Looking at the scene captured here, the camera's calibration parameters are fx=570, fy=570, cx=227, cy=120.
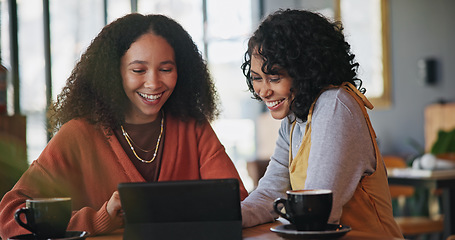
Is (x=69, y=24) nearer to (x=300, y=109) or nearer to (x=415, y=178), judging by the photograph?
(x=415, y=178)

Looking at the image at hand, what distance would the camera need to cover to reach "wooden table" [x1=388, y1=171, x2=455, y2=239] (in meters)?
3.39

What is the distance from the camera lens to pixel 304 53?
1.70m

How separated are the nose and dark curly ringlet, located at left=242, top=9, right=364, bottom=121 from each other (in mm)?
313

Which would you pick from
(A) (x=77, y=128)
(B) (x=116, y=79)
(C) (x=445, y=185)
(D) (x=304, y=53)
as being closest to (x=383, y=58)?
(C) (x=445, y=185)

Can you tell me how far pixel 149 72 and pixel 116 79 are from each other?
13 centimetres

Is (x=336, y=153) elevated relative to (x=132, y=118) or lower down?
lower down

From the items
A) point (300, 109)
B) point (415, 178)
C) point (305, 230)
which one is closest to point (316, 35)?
point (300, 109)

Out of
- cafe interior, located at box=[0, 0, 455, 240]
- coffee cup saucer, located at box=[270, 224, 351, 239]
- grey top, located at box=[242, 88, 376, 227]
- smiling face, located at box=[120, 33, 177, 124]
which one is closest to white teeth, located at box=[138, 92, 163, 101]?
smiling face, located at box=[120, 33, 177, 124]

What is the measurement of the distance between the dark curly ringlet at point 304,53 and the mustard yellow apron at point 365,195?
0.06 meters

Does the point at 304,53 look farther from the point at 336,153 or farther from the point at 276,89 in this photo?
the point at 336,153

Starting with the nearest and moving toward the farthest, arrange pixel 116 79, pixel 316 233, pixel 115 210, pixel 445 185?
pixel 316 233 < pixel 115 210 < pixel 116 79 < pixel 445 185

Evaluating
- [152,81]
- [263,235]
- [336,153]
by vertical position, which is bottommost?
[263,235]

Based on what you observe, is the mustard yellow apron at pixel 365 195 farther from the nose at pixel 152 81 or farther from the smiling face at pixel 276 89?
the nose at pixel 152 81

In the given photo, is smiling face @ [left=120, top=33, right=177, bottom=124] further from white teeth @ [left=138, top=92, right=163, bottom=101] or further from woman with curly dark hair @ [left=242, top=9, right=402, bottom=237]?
woman with curly dark hair @ [left=242, top=9, right=402, bottom=237]
